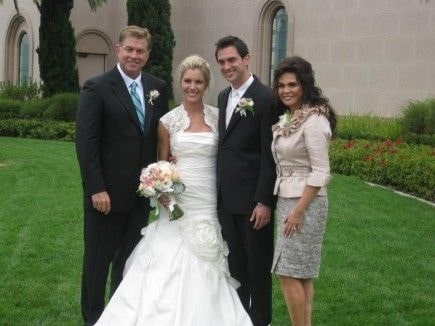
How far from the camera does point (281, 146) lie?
15.8 ft

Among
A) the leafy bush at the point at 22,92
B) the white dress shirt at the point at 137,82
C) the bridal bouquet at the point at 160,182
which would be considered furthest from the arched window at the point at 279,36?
the bridal bouquet at the point at 160,182

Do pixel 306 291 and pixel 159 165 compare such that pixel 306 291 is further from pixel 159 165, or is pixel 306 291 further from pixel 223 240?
pixel 159 165

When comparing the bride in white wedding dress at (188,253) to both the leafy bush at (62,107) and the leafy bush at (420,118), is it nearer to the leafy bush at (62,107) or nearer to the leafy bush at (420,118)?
the leafy bush at (420,118)

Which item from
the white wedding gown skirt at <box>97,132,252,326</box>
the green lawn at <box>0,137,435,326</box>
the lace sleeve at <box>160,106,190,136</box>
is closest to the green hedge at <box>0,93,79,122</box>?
the green lawn at <box>0,137,435,326</box>

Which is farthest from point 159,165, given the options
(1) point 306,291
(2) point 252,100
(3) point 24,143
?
(3) point 24,143

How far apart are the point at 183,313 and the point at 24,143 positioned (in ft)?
45.9

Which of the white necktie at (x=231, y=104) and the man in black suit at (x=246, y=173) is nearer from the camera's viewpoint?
the man in black suit at (x=246, y=173)

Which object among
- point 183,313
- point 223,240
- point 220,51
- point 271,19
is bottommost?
point 183,313

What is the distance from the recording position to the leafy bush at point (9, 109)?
21.9 meters

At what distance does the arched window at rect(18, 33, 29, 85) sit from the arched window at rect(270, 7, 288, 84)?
9.87m

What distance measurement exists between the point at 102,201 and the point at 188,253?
0.74 meters

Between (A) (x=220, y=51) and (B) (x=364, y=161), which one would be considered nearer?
Answer: (A) (x=220, y=51)

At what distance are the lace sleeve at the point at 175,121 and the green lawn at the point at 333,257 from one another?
1.77 m

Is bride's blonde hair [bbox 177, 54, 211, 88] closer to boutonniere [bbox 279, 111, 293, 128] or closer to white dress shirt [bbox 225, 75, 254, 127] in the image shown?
white dress shirt [bbox 225, 75, 254, 127]
